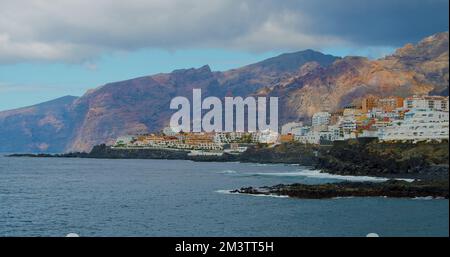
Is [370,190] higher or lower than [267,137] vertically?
lower

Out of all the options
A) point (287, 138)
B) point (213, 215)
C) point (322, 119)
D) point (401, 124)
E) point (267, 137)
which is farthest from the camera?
point (267, 137)

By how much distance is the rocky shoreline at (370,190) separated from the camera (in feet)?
72.1

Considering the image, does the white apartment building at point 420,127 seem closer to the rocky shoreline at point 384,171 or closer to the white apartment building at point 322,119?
the rocky shoreline at point 384,171

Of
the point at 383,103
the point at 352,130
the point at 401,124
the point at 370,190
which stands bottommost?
the point at 370,190

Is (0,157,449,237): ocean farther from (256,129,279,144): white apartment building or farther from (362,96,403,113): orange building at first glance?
(256,129,279,144): white apartment building

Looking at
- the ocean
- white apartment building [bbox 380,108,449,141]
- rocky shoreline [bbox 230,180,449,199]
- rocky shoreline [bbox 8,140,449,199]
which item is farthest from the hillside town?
the ocean

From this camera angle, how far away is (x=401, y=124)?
142ft

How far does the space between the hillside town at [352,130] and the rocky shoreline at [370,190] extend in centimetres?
1126

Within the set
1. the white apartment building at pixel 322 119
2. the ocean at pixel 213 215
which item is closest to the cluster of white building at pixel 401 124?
the white apartment building at pixel 322 119

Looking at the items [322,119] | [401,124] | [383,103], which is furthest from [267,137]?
[401,124]

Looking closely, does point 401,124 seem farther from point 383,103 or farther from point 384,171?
point 383,103

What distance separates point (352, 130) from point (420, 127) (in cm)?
2000

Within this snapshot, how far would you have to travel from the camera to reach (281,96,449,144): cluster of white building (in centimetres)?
3772

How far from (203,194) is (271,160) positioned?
136ft
